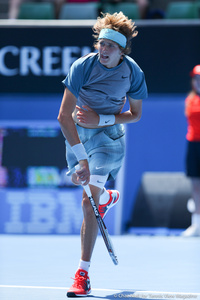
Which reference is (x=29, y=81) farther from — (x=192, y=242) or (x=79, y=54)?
(x=192, y=242)

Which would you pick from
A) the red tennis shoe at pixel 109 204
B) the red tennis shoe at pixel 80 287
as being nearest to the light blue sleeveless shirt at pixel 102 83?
the red tennis shoe at pixel 109 204

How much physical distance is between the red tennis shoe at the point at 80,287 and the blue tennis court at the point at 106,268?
58 mm

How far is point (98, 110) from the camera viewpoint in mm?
4625

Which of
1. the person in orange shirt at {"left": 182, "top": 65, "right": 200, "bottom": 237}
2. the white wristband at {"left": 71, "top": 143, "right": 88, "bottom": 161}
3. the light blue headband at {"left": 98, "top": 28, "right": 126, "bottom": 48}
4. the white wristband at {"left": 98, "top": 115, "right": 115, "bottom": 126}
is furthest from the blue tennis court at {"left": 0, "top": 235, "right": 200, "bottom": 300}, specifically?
the light blue headband at {"left": 98, "top": 28, "right": 126, "bottom": 48}

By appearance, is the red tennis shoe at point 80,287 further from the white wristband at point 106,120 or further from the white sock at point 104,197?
the white wristband at point 106,120

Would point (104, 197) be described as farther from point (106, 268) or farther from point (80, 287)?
point (80, 287)

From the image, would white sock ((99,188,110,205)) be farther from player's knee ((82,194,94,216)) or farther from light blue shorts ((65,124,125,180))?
player's knee ((82,194,94,216))

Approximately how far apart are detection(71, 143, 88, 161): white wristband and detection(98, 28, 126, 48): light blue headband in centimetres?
73

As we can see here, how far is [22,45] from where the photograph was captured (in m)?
8.20

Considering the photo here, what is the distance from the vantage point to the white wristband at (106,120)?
4.51 metres

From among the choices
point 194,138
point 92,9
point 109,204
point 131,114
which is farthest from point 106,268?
point 92,9

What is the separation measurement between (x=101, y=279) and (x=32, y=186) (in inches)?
131

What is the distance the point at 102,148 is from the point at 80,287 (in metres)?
1.01

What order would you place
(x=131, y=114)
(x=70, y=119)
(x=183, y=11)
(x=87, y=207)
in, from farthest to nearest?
(x=183, y=11) → (x=131, y=114) → (x=87, y=207) → (x=70, y=119)
